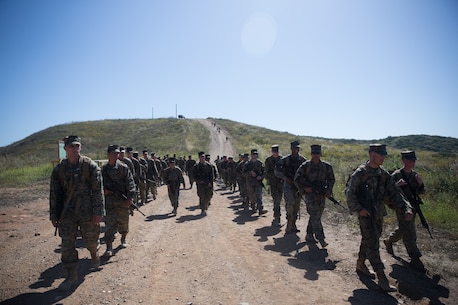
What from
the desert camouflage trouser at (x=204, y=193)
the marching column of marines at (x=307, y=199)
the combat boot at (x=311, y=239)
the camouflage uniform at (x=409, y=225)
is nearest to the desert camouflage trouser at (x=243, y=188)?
the desert camouflage trouser at (x=204, y=193)

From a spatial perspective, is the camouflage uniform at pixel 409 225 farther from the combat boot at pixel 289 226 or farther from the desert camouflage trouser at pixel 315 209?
the combat boot at pixel 289 226

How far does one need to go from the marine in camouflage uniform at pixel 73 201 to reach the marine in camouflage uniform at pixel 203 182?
627 centimetres

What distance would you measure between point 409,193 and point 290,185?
9.46ft

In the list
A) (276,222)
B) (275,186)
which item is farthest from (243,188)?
(276,222)

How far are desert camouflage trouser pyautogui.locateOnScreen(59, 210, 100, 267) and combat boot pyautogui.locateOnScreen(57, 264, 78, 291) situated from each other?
0.33 feet

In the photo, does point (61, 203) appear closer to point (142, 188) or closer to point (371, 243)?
point (371, 243)

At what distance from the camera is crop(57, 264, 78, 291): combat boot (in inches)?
187

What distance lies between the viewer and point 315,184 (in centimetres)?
669

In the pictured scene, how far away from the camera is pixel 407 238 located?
5668 millimetres

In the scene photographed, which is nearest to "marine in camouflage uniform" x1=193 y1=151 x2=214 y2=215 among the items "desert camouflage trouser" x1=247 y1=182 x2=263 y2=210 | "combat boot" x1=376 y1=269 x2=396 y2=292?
"desert camouflage trouser" x1=247 y1=182 x2=263 y2=210

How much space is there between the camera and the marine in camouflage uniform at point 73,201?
494 centimetres

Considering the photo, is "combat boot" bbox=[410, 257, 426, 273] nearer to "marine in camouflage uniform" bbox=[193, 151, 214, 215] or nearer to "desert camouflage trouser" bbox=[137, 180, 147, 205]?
"marine in camouflage uniform" bbox=[193, 151, 214, 215]

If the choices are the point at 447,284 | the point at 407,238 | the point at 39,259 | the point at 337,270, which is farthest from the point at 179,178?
the point at 447,284

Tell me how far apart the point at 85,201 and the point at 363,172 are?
493 centimetres
